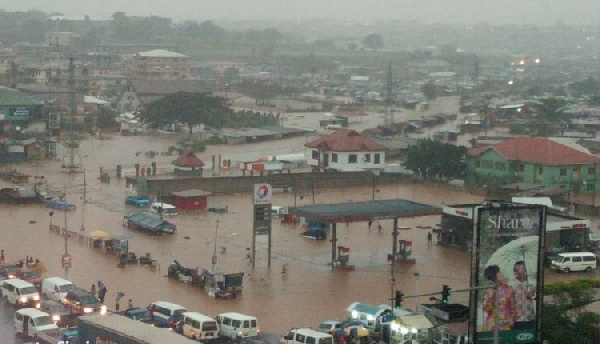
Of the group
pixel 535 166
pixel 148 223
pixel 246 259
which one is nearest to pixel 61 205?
pixel 148 223

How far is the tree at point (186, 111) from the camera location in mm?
14062

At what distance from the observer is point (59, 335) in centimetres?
473

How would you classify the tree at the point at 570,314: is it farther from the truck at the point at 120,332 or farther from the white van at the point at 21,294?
the white van at the point at 21,294

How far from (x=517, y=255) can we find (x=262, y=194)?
2702mm

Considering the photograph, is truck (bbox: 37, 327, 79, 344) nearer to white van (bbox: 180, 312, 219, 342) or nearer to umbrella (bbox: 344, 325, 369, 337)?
white van (bbox: 180, 312, 219, 342)

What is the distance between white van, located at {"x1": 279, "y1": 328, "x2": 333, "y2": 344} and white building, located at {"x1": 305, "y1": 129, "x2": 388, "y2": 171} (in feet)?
18.8

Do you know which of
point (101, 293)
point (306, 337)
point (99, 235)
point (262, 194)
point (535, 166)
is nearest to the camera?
point (306, 337)

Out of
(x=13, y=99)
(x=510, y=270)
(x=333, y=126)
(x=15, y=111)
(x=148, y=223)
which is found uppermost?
(x=510, y=270)

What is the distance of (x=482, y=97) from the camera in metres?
21.2

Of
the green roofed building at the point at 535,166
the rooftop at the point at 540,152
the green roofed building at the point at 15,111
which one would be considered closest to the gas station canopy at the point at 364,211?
the green roofed building at the point at 535,166

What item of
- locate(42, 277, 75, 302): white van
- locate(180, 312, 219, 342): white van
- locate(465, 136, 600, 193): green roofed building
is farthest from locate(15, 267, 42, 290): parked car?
locate(465, 136, 600, 193): green roofed building

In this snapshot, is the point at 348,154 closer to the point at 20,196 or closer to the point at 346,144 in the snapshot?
the point at 346,144

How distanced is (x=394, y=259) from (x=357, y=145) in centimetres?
397

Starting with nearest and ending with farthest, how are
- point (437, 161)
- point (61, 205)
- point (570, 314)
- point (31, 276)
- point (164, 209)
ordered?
point (570, 314) → point (31, 276) → point (164, 209) → point (61, 205) → point (437, 161)
